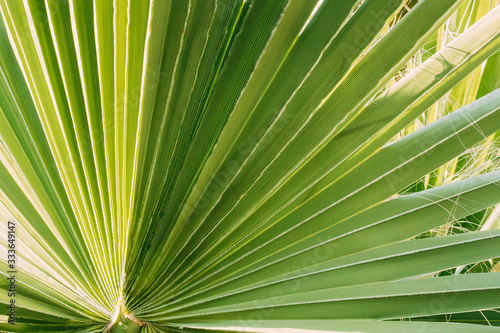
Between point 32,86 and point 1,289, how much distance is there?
1.43 feet

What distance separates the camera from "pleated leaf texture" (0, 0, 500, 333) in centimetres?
68

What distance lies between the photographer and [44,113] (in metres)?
0.75

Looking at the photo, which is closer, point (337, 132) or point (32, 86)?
point (32, 86)

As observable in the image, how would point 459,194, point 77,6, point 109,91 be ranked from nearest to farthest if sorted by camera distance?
point 77,6, point 109,91, point 459,194

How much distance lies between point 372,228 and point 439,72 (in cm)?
40

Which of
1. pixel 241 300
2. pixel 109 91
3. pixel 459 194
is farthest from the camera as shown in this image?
pixel 241 300

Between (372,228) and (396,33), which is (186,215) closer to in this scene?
(372,228)

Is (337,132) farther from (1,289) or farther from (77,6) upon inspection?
(1,289)

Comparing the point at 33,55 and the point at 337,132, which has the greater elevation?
the point at 33,55

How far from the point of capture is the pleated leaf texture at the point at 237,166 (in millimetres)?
685

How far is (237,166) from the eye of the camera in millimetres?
846

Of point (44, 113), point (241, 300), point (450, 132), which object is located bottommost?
point (241, 300)

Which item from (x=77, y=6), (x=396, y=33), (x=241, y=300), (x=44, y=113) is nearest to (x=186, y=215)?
(x=241, y=300)

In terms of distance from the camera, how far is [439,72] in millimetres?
759
